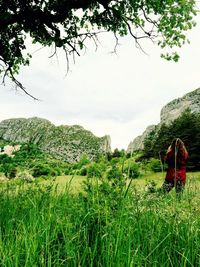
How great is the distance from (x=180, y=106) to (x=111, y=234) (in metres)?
52.7

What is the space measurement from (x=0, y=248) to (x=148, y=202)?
1.51m

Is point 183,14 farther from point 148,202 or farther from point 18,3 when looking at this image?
point 148,202

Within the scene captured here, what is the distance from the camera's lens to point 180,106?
54781 mm

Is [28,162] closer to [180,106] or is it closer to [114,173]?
[114,173]

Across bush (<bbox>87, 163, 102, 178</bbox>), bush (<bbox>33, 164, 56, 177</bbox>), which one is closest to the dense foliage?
bush (<bbox>33, 164, 56, 177</bbox>)

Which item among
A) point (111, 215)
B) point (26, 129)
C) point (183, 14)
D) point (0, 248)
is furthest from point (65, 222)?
point (26, 129)

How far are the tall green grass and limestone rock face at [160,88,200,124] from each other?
42.7 m

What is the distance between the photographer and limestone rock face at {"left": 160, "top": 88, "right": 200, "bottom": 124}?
4812 cm

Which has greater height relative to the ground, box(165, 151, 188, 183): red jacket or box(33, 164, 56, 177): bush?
box(165, 151, 188, 183): red jacket

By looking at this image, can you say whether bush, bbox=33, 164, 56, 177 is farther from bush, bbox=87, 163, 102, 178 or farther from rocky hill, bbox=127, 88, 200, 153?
rocky hill, bbox=127, 88, 200, 153

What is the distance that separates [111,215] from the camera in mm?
3754

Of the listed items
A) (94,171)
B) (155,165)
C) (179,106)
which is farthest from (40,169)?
(179,106)

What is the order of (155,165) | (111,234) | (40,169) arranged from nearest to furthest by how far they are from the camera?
1. (111,234)
2. (40,169)
3. (155,165)

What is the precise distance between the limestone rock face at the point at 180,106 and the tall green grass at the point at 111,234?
140 feet
